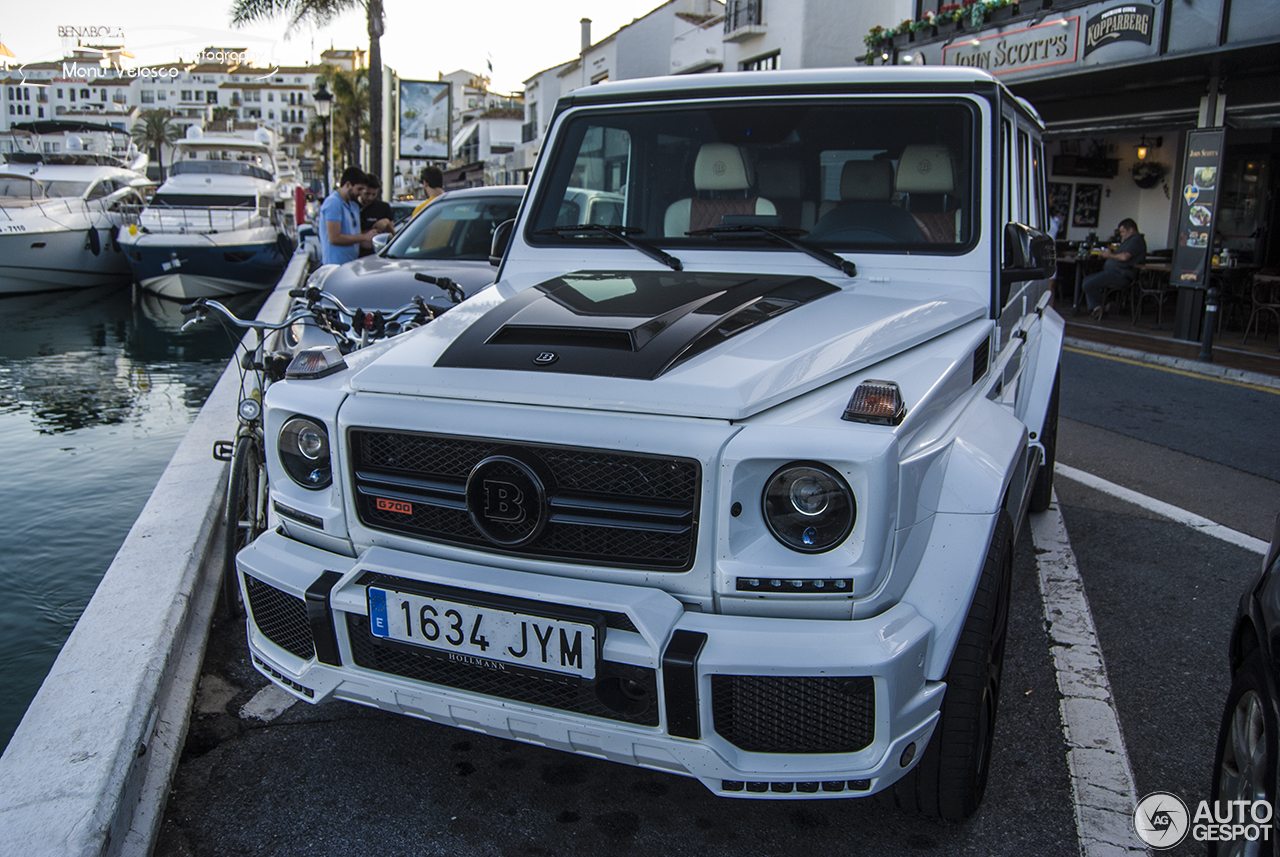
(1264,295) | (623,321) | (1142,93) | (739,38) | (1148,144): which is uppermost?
(739,38)

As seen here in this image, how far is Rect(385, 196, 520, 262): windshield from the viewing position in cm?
762

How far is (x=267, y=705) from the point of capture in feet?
10.3

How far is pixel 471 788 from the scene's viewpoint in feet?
8.73

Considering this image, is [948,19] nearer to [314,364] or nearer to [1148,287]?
[1148,287]

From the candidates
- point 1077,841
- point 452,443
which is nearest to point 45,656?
point 452,443

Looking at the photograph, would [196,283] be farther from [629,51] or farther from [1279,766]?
[629,51]

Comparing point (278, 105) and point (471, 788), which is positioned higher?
point (278, 105)

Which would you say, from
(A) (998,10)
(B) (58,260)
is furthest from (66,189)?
(A) (998,10)

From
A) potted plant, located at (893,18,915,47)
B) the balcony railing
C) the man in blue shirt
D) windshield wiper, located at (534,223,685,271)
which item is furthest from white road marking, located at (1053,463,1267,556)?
the balcony railing

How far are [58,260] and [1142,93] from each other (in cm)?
1948

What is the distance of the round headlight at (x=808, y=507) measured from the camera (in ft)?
6.73

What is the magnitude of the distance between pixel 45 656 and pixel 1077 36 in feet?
47.0

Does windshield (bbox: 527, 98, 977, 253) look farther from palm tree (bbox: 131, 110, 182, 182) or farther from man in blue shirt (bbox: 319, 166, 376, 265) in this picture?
palm tree (bbox: 131, 110, 182, 182)

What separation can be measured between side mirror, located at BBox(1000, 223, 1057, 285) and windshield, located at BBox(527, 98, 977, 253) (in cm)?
13
